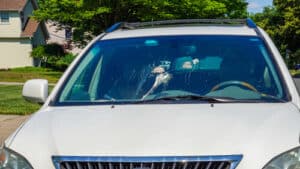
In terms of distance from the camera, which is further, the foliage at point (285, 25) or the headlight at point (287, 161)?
the foliage at point (285, 25)

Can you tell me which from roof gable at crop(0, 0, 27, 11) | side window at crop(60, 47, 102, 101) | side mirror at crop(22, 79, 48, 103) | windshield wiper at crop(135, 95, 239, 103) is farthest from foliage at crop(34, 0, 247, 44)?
windshield wiper at crop(135, 95, 239, 103)

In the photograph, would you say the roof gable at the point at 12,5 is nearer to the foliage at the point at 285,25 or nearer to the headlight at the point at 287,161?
the foliage at the point at 285,25

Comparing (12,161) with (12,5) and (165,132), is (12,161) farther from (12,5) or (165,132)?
(12,5)

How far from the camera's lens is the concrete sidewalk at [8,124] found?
10.2m

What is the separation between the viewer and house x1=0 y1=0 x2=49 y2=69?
5100 cm

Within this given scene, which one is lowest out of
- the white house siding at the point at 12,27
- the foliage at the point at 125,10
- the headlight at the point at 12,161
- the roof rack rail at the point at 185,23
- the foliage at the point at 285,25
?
the foliage at the point at 285,25

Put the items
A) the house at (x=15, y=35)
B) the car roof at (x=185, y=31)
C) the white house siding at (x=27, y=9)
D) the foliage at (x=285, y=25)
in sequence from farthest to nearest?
the foliage at (x=285, y=25) < the white house siding at (x=27, y=9) < the house at (x=15, y=35) < the car roof at (x=185, y=31)

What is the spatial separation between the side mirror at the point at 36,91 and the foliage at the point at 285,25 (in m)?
61.7

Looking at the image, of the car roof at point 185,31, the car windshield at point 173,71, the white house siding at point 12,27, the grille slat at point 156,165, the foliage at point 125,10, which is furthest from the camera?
the white house siding at point 12,27

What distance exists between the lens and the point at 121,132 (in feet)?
11.5

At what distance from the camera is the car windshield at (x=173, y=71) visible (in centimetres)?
438

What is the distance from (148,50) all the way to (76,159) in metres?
1.79

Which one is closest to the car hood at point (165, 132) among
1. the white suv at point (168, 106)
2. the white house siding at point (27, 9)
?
the white suv at point (168, 106)

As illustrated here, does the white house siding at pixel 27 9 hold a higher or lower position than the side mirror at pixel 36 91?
lower
